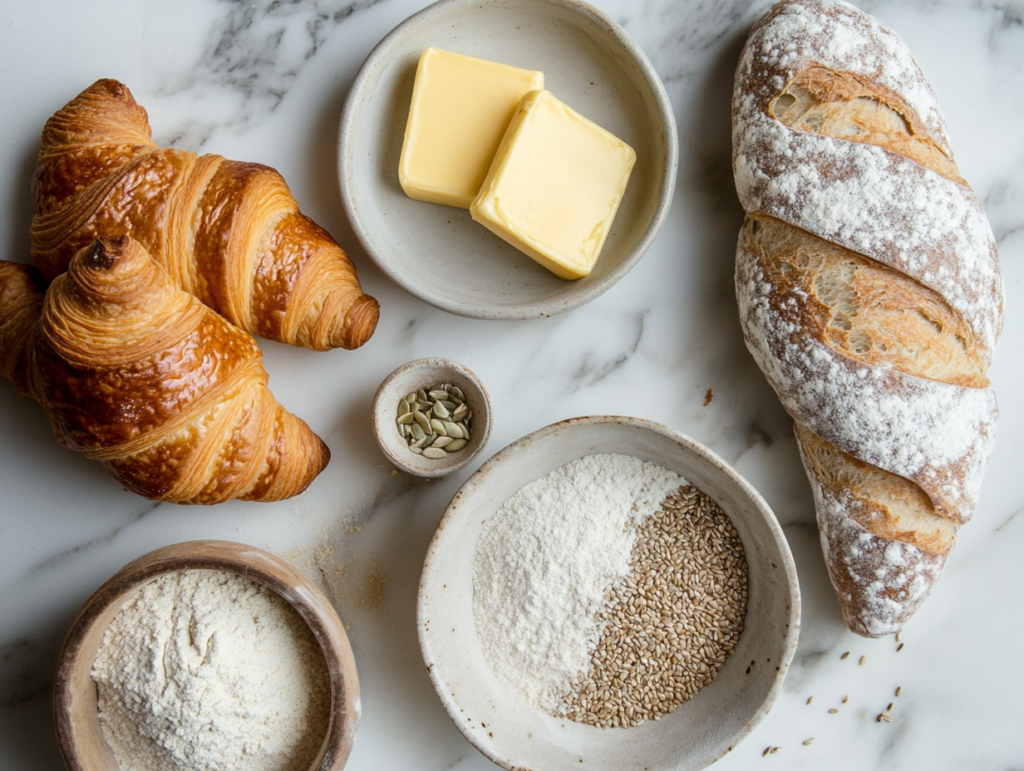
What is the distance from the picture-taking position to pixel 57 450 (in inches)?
56.7

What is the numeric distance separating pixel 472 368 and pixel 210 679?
0.73 m

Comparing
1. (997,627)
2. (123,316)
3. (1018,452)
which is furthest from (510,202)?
(997,627)

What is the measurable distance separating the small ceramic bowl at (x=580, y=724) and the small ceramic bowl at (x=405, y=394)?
93mm

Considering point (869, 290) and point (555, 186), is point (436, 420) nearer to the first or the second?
point (555, 186)

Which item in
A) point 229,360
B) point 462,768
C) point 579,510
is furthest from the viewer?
point 462,768

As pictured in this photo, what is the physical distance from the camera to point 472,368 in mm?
1481

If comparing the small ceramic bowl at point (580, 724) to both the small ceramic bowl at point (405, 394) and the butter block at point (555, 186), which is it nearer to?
the small ceramic bowl at point (405, 394)

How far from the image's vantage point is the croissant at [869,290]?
4.12ft

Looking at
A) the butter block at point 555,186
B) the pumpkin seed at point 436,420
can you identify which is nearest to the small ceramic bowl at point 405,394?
the pumpkin seed at point 436,420

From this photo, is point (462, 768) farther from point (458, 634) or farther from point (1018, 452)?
point (1018, 452)

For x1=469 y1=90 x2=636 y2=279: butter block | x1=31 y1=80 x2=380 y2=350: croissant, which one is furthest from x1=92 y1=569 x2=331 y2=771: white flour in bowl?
x1=469 y1=90 x2=636 y2=279: butter block

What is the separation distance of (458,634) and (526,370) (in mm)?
536

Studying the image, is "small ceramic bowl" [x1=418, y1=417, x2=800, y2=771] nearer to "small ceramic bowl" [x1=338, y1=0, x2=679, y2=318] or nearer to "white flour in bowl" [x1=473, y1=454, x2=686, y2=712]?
"white flour in bowl" [x1=473, y1=454, x2=686, y2=712]

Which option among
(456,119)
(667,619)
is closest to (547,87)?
(456,119)
